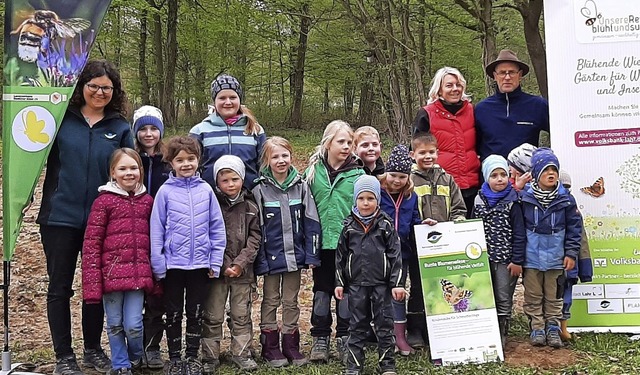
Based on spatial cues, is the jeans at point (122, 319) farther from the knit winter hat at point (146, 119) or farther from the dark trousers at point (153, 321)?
the knit winter hat at point (146, 119)

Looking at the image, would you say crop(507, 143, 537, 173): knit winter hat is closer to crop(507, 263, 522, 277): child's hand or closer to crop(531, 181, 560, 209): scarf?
crop(531, 181, 560, 209): scarf

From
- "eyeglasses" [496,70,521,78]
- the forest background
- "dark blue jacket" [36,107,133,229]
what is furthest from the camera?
the forest background

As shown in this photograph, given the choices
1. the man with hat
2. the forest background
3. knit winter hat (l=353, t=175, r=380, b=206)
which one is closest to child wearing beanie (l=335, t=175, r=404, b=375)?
knit winter hat (l=353, t=175, r=380, b=206)

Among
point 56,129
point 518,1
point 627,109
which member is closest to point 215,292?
point 56,129

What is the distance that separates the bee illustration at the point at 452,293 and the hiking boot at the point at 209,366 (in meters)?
1.76

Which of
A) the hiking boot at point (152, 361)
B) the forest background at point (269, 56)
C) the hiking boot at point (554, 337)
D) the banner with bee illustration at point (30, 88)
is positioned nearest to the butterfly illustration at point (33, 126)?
the banner with bee illustration at point (30, 88)

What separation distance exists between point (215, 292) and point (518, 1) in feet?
28.0

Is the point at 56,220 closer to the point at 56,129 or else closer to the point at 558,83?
the point at 56,129

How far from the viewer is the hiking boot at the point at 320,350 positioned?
504 cm

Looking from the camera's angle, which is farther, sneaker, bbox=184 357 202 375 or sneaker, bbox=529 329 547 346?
sneaker, bbox=529 329 547 346

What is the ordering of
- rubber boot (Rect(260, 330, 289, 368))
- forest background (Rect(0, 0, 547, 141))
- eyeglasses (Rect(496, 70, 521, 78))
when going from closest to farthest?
1. rubber boot (Rect(260, 330, 289, 368))
2. eyeglasses (Rect(496, 70, 521, 78))
3. forest background (Rect(0, 0, 547, 141))

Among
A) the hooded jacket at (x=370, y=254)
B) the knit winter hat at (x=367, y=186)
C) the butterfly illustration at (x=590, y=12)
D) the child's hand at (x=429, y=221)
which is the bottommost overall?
the hooded jacket at (x=370, y=254)

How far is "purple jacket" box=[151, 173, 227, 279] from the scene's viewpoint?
4.46 meters

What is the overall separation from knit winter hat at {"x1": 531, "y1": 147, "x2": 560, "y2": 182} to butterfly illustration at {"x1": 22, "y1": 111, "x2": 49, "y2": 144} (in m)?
3.50
